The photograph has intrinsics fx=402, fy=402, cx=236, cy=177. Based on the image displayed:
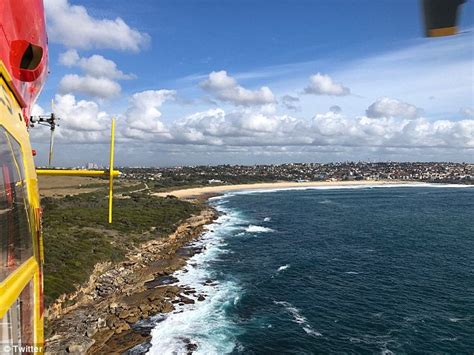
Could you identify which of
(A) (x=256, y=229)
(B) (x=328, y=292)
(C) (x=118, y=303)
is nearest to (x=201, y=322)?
(C) (x=118, y=303)

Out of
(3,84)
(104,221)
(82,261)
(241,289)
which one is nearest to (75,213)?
(104,221)

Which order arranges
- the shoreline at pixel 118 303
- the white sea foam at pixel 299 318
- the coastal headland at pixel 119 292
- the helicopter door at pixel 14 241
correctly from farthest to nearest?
the white sea foam at pixel 299 318 < the coastal headland at pixel 119 292 < the shoreline at pixel 118 303 < the helicopter door at pixel 14 241

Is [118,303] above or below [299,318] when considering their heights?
below

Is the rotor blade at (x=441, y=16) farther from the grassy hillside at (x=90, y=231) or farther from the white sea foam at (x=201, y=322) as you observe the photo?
the grassy hillside at (x=90, y=231)

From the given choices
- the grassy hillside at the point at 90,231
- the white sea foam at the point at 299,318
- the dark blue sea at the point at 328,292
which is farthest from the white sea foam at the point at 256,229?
the white sea foam at the point at 299,318

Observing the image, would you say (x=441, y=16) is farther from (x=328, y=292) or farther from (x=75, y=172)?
(x=328, y=292)

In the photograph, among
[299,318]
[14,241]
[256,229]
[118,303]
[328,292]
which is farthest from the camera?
[256,229]
